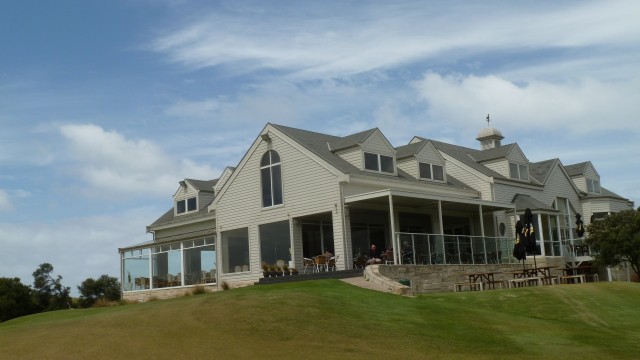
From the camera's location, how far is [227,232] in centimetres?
3484

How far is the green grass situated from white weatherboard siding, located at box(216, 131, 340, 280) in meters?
8.81

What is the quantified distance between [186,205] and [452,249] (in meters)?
18.5

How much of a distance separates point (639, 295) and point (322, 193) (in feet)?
42.9

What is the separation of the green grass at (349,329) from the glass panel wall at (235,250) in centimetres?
1207

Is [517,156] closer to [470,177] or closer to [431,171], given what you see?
[470,177]

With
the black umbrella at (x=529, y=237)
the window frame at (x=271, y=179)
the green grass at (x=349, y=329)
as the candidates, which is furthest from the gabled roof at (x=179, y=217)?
the green grass at (x=349, y=329)

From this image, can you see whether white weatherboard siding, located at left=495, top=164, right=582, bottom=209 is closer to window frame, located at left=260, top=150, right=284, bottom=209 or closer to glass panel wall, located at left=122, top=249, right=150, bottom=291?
window frame, located at left=260, top=150, right=284, bottom=209

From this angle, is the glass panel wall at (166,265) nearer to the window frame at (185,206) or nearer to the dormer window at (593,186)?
the window frame at (185,206)

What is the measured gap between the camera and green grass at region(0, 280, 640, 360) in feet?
47.4

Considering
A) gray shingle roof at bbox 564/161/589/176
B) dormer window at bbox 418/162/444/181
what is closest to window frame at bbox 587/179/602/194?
gray shingle roof at bbox 564/161/589/176

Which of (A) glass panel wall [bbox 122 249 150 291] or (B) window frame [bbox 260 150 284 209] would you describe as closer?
(B) window frame [bbox 260 150 284 209]

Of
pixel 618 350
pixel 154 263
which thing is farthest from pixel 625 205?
pixel 618 350

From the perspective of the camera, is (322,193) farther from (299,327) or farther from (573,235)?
(573,235)

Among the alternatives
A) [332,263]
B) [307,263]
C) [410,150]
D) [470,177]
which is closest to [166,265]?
[307,263]
